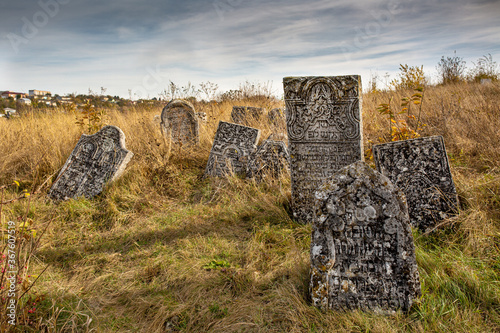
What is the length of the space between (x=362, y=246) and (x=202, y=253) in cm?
179

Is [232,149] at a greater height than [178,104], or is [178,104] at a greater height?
[178,104]

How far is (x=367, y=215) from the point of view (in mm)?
2324

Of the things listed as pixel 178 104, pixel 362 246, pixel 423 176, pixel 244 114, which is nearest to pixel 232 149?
pixel 178 104

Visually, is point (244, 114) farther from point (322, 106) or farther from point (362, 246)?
point (362, 246)

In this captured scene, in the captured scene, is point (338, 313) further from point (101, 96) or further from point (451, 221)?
point (101, 96)

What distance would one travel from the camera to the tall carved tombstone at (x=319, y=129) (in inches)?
151

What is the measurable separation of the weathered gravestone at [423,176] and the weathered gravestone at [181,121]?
4389 mm

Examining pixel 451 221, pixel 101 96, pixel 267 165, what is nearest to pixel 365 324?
pixel 451 221

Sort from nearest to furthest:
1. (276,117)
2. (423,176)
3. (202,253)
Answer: (202,253), (423,176), (276,117)

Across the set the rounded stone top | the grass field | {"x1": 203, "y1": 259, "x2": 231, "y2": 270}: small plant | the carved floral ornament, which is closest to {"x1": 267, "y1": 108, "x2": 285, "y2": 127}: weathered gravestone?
the rounded stone top

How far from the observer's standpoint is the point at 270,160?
17.2 feet

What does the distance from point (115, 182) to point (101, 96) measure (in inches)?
231

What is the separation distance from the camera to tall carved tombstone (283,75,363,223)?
3826mm

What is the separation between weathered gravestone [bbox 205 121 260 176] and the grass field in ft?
1.34
